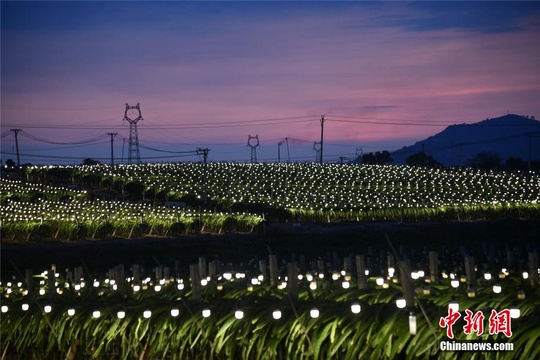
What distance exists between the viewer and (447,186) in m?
54.6

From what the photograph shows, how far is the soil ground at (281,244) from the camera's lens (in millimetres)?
28453

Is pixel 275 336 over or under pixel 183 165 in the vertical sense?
under

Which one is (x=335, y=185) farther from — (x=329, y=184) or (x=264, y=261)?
(x=264, y=261)

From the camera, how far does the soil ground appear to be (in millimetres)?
28453

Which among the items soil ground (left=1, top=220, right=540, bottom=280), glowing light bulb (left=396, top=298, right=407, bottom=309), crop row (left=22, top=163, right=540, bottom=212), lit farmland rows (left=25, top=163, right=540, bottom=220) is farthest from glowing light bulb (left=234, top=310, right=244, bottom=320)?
crop row (left=22, top=163, right=540, bottom=212)

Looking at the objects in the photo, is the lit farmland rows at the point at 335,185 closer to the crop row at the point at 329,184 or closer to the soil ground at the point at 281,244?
the crop row at the point at 329,184

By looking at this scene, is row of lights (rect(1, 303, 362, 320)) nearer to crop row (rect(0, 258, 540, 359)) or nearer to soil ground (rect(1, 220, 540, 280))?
crop row (rect(0, 258, 540, 359))

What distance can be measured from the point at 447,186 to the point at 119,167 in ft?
81.6

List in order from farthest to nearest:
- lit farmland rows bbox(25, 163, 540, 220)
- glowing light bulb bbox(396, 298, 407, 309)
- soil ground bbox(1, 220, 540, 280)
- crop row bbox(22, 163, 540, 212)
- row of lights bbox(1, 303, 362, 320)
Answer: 1. crop row bbox(22, 163, 540, 212)
2. lit farmland rows bbox(25, 163, 540, 220)
3. soil ground bbox(1, 220, 540, 280)
4. row of lights bbox(1, 303, 362, 320)
5. glowing light bulb bbox(396, 298, 407, 309)

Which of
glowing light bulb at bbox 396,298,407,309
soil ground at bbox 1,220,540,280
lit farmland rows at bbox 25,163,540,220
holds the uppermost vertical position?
lit farmland rows at bbox 25,163,540,220

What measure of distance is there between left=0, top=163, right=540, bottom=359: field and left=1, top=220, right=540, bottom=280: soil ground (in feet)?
0.37

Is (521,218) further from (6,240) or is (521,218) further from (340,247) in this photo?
(6,240)

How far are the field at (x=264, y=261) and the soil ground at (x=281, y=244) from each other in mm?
112

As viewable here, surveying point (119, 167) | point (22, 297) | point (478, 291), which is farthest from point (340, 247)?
point (119, 167)
